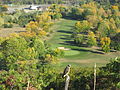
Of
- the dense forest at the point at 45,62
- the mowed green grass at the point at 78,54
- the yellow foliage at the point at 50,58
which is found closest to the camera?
the dense forest at the point at 45,62

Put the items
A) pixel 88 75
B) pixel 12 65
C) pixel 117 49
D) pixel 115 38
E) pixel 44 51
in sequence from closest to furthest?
pixel 88 75 → pixel 12 65 → pixel 44 51 → pixel 117 49 → pixel 115 38

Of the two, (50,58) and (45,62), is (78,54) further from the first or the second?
(50,58)

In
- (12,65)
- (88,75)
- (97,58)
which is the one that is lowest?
(97,58)

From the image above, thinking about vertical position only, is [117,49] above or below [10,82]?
below

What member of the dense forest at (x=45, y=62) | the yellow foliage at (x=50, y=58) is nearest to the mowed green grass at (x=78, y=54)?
the dense forest at (x=45, y=62)

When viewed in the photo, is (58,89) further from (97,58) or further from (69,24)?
(69,24)

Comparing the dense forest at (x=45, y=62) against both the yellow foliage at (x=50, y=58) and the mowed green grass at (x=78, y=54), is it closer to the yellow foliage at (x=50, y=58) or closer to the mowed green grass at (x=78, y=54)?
the yellow foliage at (x=50, y=58)

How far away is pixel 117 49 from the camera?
163 ft

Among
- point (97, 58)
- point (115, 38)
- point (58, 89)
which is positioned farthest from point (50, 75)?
point (115, 38)

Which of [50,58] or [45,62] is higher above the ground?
[50,58]

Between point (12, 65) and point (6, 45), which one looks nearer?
point (12, 65)

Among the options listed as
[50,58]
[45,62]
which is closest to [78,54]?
[45,62]

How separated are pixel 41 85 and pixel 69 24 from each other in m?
60.3

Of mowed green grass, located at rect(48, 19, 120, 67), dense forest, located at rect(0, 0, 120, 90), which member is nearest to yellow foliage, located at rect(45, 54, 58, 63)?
dense forest, located at rect(0, 0, 120, 90)
